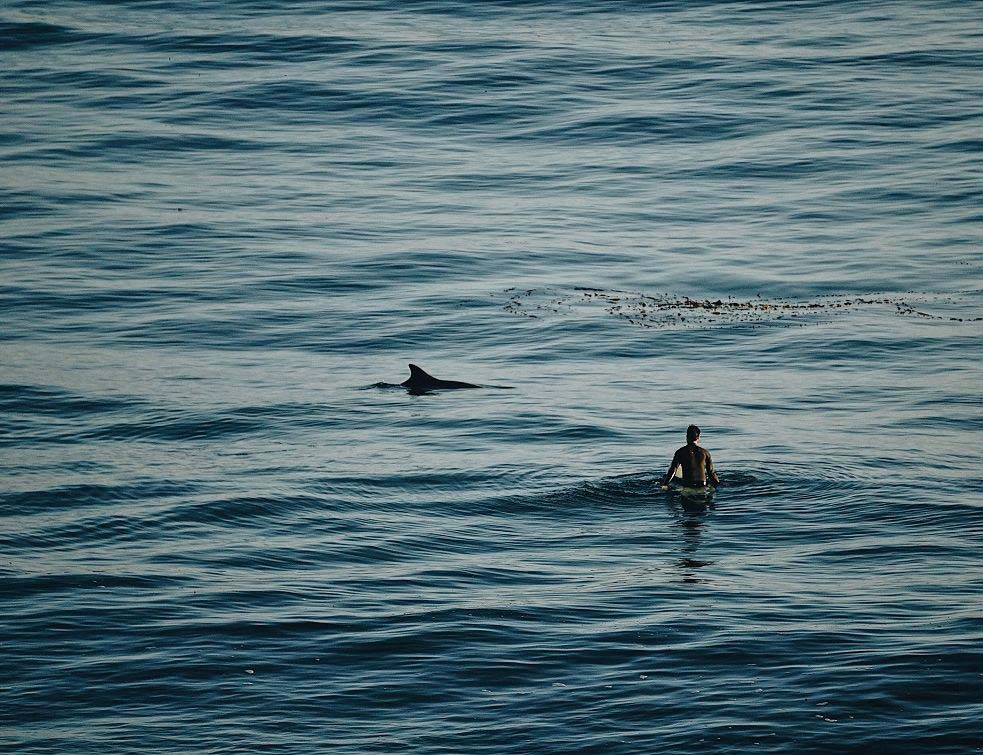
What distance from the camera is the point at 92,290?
147 ft

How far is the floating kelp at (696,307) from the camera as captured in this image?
134ft

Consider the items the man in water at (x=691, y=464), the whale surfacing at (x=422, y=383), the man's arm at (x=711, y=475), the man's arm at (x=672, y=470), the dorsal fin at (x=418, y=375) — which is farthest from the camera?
the whale surfacing at (x=422, y=383)

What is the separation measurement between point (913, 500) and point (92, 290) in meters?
28.1

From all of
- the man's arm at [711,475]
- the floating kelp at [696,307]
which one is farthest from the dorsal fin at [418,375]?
the man's arm at [711,475]

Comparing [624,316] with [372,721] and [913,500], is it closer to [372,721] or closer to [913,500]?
[913,500]

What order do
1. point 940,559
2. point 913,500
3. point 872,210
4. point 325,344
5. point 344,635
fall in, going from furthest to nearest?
point 872,210 → point 325,344 → point 913,500 → point 940,559 → point 344,635

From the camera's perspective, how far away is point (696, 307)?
138ft

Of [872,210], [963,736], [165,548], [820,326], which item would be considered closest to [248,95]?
[872,210]

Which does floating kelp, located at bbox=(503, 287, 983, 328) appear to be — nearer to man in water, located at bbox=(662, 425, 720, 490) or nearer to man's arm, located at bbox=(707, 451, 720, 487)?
man's arm, located at bbox=(707, 451, 720, 487)

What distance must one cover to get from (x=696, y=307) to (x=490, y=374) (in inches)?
339

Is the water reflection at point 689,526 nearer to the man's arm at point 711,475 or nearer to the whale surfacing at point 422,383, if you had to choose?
the man's arm at point 711,475

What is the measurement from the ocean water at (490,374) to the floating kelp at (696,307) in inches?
7.2

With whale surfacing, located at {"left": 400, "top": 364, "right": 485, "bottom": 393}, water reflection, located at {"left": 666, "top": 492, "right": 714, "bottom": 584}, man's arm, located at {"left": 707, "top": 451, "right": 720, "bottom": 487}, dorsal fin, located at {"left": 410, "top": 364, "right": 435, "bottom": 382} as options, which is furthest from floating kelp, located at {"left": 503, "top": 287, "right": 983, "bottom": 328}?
water reflection, located at {"left": 666, "top": 492, "right": 714, "bottom": 584}

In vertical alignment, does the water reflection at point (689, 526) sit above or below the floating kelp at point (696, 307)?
below
